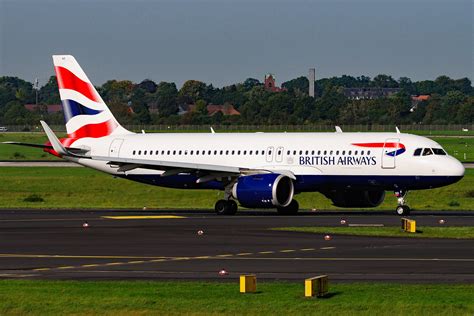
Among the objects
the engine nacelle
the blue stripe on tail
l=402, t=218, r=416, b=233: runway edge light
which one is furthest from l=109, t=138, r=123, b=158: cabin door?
l=402, t=218, r=416, b=233: runway edge light

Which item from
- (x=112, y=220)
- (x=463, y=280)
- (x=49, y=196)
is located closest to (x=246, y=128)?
(x=49, y=196)

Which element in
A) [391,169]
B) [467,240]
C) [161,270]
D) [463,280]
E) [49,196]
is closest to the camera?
[463,280]

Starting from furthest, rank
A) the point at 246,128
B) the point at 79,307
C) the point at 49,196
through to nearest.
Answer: the point at 246,128 < the point at 49,196 < the point at 79,307

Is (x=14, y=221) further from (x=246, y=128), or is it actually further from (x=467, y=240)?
(x=246, y=128)

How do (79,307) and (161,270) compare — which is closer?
(79,307)

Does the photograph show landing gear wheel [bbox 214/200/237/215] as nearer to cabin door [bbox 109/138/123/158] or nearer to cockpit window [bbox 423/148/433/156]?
cabin door [bbox 109/138/123/158]

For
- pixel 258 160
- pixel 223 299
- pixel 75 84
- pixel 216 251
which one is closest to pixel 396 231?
pixel 216 251

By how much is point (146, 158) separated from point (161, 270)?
104ft

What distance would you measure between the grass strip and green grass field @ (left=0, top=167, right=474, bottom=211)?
36173 millimetres

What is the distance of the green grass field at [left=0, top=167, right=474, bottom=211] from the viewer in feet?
220

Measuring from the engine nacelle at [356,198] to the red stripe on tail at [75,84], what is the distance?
14465 millimetres

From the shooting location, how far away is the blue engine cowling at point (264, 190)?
5588cm

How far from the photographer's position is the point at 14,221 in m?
52.1

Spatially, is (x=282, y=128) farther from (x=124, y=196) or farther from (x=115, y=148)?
(x=115, y=148)
